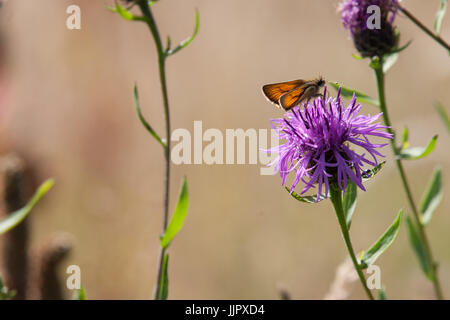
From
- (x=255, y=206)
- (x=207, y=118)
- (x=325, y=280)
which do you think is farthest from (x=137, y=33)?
(x=325, y=280)

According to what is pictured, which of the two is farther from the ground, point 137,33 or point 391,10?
point 137,33

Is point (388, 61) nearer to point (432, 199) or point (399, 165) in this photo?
point (399, 165)

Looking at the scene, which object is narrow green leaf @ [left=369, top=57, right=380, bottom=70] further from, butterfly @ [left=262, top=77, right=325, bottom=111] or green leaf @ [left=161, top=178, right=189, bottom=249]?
green leaf @ [left=161, top=178, right=189, bottom=249]

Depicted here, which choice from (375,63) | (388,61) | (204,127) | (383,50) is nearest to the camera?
(375,63)

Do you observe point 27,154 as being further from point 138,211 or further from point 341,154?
point 341,154

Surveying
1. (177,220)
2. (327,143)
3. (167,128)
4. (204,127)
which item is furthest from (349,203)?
(204,127)
